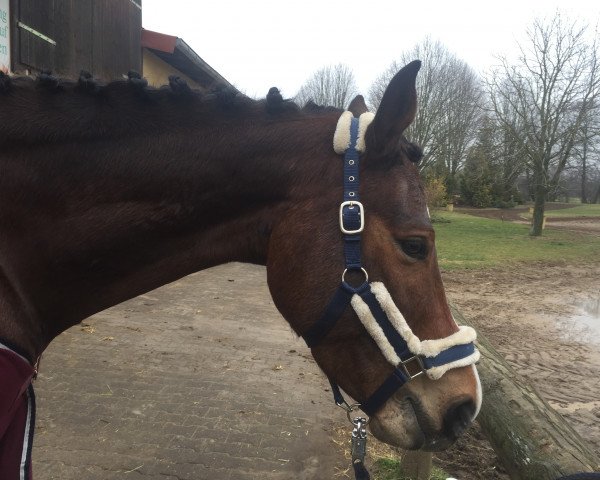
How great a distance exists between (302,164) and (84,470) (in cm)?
303

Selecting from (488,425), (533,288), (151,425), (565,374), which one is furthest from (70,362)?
(533,288)

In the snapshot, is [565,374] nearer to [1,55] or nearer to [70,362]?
[70,362]

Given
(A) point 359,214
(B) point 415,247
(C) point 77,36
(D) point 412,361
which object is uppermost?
(C) point 77,36

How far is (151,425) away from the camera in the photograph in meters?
4.16

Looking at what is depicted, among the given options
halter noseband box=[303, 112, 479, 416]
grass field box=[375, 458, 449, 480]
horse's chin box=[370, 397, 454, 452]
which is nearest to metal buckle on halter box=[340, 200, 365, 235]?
halter noseband box=[303, 112, 479, 416]

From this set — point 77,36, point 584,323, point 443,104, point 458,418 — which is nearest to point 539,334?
point 584,323

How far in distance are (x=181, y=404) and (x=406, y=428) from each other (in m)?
3.38

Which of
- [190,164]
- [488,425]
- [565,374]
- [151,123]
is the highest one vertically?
[151,123]

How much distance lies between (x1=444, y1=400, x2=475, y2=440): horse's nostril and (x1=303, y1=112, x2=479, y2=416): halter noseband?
14 centimetres

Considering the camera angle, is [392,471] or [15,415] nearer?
[15,415]

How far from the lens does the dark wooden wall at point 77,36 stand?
608cm

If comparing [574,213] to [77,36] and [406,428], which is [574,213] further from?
[406,428]

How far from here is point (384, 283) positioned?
162 centimetres

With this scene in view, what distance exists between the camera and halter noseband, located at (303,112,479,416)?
1.60 metres
